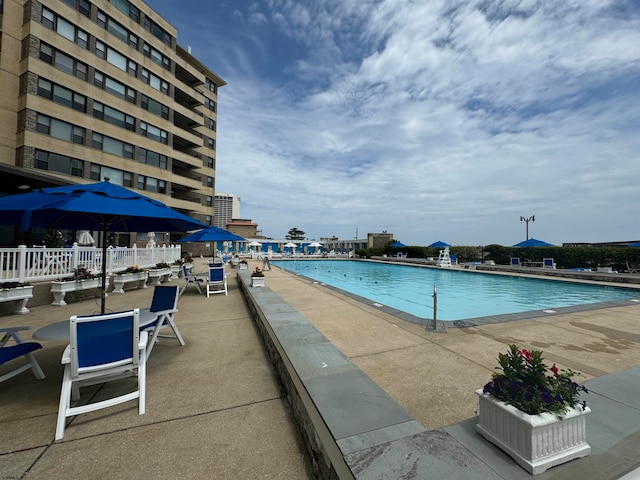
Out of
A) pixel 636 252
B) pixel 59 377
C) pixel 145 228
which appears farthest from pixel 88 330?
pixel 636 252

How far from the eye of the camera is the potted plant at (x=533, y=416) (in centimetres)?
169

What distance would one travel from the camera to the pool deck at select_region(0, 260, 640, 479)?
71.7 inches

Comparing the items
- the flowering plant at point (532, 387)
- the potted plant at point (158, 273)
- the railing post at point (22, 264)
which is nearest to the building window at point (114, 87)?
the potted plant at point (158, 273)

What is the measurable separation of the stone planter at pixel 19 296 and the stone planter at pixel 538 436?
895 centimetres

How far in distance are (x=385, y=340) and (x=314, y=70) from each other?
17.3 metres

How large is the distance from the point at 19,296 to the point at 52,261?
203 centimetres

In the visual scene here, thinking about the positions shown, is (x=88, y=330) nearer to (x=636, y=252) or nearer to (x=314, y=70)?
(x=314, y=70)

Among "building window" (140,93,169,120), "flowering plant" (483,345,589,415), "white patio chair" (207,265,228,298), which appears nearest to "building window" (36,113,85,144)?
"building window" (140,93,169,120)

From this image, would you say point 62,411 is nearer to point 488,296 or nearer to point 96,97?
point 488,296

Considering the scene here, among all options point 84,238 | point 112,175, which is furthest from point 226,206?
point 84,238

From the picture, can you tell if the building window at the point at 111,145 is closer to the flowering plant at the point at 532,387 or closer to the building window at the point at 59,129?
the building window at the point at 59,129

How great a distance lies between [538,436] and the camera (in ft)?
5.48

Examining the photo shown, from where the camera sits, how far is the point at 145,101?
25859mm

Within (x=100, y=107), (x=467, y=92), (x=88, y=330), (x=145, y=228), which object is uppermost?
(x=100, y=107)
